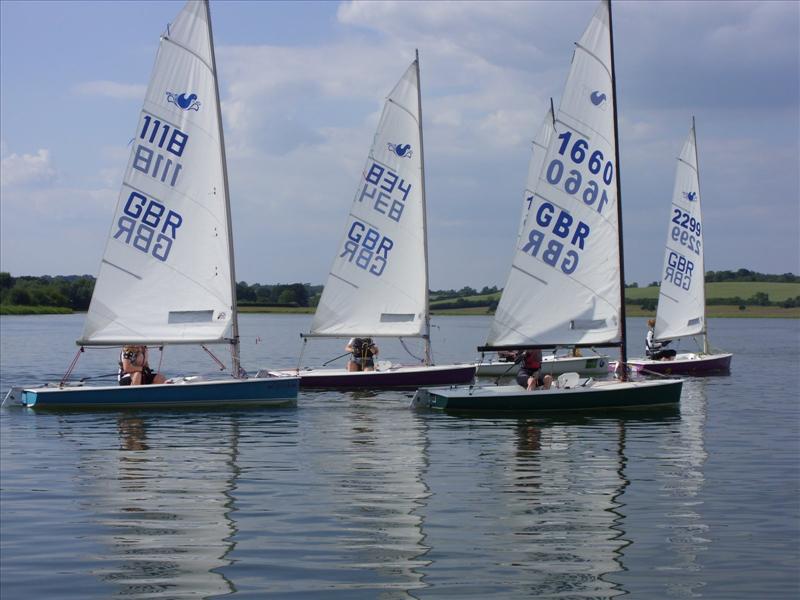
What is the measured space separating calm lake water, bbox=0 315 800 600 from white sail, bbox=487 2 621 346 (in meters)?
2.54

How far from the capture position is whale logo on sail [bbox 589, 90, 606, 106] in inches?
1120

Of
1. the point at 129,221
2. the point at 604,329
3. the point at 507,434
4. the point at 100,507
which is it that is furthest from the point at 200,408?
the point at 100,507

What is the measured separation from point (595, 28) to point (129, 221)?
513 inches

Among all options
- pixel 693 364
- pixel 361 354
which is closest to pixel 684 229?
pixel 693 364

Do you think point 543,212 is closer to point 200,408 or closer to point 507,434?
point 507,434

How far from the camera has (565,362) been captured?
142 feet

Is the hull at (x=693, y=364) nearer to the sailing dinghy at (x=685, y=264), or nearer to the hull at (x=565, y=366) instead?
the sailing dinghy at (x=685, y=264)

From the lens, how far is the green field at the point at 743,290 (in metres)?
153

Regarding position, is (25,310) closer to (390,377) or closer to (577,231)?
(390,377)

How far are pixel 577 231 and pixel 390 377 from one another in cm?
896

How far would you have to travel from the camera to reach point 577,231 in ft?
93.0

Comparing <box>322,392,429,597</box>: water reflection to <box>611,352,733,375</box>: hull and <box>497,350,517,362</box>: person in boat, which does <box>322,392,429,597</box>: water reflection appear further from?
<box>611,352,733,375</box>: hull

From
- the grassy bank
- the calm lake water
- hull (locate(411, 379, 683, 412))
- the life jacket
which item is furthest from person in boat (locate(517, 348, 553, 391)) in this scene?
the grassy bank

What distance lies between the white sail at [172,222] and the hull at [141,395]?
1.44 metres
